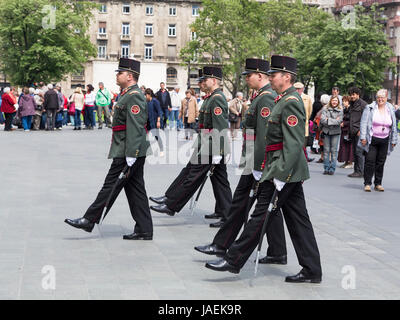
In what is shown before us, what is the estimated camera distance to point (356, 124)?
55.7 feet

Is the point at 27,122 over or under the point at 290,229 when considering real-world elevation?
under

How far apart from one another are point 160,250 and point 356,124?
31.7 ft

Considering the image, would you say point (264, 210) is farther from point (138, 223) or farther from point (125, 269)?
point (138, 223)

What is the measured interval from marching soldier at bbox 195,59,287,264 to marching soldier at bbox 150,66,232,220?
1528 millimetres

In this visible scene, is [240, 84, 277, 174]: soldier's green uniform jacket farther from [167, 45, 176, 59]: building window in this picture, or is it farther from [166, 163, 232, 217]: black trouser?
[167, 45, 176, 59]: building window

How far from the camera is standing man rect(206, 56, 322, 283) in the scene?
6656 millimetres

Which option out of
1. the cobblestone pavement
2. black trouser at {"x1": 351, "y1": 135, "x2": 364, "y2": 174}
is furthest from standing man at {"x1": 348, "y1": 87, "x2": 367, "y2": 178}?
the cobblestone pavement

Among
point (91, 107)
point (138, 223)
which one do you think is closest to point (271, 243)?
point (138, 223)

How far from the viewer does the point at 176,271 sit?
7.21 metres

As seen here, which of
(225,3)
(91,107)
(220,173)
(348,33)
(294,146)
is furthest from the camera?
(225,3)

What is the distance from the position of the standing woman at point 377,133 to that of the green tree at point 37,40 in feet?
163

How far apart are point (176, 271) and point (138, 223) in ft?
5.38

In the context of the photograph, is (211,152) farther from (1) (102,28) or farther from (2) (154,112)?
(1) (102,28)

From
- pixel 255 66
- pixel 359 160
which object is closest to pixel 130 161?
pixel 255 66
